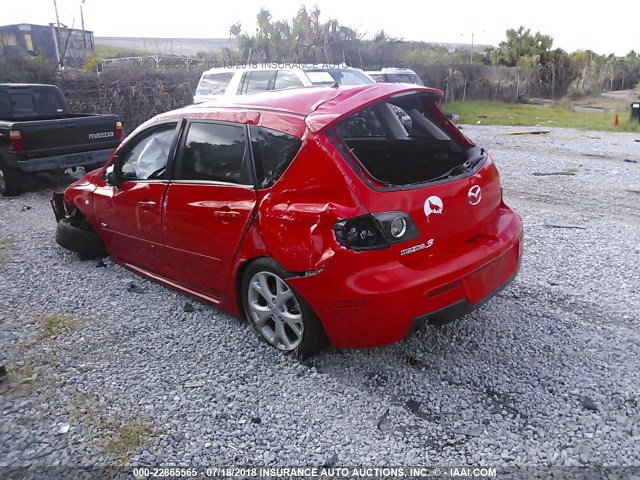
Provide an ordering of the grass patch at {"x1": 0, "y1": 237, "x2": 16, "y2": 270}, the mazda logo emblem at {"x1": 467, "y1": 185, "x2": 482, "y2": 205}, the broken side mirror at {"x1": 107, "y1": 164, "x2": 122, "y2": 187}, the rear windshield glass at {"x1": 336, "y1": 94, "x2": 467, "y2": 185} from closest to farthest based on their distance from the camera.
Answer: the mazda logo emblem at {"x1": 467, "y1": 185, "x2": 482, "y2": 205}, the rear windshield glass at {"x1": 336, "y1": 94, "x2": 467, "y2": 185}, the broken side mirror at {"x1": 107, "y1": 164, "x2": 122, "y2": 187}, the grass patch at {"x1": 0, "y1": 237, "x2": 16, "y2": 270}

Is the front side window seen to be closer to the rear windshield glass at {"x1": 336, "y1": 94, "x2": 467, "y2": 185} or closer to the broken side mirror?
the broken side mirror

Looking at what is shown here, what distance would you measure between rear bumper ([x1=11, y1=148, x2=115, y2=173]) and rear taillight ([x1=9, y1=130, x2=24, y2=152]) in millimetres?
205

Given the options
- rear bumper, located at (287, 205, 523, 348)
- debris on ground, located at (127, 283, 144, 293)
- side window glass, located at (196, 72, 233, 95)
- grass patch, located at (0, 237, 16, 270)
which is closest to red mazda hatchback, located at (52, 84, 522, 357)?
rear bumper, located at (287, 205, 523, 348)

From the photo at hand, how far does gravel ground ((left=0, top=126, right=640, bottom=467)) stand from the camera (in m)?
2.72

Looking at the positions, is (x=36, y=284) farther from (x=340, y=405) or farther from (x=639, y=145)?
(x=639, y=145)

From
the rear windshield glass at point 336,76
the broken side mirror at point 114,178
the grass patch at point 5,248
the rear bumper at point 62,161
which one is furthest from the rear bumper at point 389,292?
the rear windshield glass at point 336,76

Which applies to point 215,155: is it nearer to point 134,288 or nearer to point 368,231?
point 368,231

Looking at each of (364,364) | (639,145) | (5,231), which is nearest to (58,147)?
(5,231)

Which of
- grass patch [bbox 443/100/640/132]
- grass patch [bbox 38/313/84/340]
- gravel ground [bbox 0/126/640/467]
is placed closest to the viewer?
gravel ground [bbox 0/126/640/467]

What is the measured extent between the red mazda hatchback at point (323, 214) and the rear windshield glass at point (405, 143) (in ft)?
0.04

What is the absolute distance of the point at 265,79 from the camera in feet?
36.8

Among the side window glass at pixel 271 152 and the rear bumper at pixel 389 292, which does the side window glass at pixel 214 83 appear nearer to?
the side window glass at pixel 271 152

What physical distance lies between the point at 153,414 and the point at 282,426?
2.47 ft

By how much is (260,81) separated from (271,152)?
8447mm
